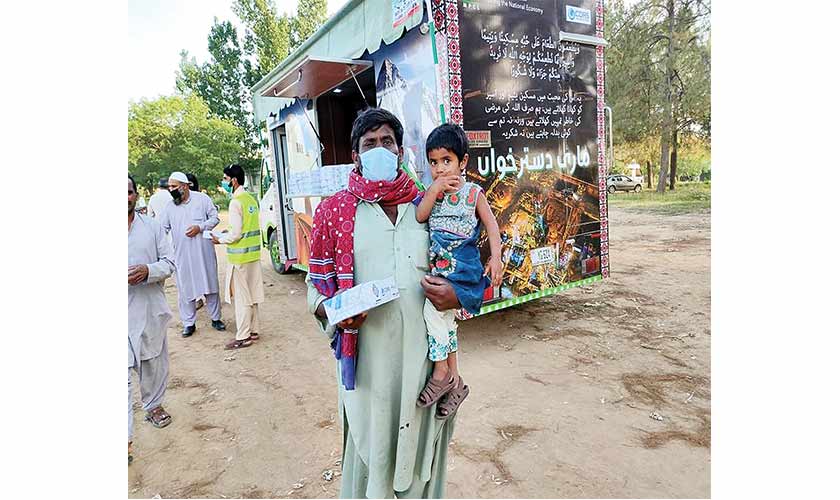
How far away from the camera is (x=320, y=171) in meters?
4.84

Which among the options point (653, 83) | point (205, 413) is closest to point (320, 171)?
point (205, 413)

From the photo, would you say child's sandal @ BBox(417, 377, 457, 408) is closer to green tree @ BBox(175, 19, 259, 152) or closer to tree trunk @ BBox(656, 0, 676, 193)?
tree trunk @ BBox(656, 0, 676, 193)

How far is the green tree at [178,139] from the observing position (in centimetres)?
2373

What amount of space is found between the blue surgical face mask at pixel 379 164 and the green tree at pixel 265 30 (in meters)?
23.5

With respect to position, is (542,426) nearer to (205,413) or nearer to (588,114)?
(205,413)

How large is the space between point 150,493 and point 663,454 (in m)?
2.81

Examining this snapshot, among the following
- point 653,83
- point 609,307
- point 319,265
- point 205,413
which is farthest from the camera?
point 653,83

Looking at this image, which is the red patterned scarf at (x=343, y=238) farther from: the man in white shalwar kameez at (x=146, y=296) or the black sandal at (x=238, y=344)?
the black sandal at (x=238, y=344)

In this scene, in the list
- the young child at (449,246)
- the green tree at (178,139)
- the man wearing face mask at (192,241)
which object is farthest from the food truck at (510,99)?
the green tree at (178,139)

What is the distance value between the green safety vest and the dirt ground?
909mm

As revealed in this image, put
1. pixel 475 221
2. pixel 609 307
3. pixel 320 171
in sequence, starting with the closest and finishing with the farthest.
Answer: pixel 475 221 → pixel 320 171 → pixel 609 307

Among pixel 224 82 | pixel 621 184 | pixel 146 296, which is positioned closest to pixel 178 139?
pixel 224 82

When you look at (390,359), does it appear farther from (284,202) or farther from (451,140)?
(284,202)

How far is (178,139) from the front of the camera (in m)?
24.1
